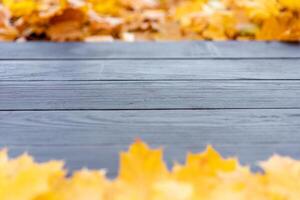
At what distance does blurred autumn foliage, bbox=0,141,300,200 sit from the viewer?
677 millimetres

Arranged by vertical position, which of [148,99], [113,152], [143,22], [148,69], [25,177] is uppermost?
[143,22]

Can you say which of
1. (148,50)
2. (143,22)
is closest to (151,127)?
(148,50)

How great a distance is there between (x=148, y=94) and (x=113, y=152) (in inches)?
10.6

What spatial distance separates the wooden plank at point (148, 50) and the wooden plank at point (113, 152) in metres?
0.48

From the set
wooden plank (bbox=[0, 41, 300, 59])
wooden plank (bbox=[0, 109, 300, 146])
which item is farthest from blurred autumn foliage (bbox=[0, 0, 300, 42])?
wooden plank (bbox=[0, 109, 300, 146])

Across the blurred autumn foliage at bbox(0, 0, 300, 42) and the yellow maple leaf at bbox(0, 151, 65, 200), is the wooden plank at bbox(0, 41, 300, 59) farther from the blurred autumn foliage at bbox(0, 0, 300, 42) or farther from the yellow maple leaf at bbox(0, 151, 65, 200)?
the yellow maple leaf at bbox(0, 151, 65, 200)

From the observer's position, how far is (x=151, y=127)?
96 centimetres

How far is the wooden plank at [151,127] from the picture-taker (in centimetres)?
91

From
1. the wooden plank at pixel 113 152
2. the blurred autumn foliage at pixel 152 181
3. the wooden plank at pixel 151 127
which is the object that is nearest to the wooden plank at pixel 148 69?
the wooden plank at pixel 151 127

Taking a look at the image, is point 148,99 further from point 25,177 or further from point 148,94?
point 25,177

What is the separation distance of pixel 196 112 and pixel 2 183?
496 millimetres

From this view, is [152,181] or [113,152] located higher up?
[113,152]

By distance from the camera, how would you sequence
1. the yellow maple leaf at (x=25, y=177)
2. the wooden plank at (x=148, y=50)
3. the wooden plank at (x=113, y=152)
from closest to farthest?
the yellow maple leaf at (x=25, y=177) < the wooden plank at (x=113, y=152) < the wooden plank at (x=148, y=50)

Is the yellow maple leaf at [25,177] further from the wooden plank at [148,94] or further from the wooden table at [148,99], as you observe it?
the wooden plank at [148,94]
